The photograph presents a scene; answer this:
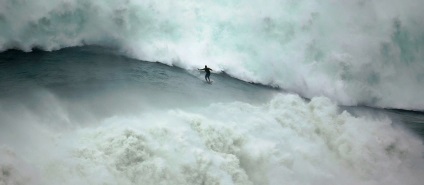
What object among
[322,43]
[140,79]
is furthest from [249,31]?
[140,79]

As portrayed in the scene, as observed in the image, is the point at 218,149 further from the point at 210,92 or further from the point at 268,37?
the point at 268,37

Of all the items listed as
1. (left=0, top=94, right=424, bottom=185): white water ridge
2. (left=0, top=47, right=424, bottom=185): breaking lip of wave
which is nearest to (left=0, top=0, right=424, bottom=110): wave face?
(left=0, top=47, right=424, bottom=185): breaking lip of wave

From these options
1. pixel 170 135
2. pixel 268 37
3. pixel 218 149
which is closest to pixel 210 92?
pixel 218 149

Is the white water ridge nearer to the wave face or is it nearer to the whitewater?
the whitewater

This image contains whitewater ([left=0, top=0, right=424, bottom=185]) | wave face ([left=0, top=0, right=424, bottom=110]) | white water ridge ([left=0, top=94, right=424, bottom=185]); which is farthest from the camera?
wave face ([left=0, top=0, right=424, bottom=110])

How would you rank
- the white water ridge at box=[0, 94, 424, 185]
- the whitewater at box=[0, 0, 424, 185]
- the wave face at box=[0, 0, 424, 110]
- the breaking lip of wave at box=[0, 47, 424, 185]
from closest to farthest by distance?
the white water ridge at box=[0, 94, 424, 185]
the breaking lip of wave at box=[0, 47, 424, 185]
the whitewater at box=[0, 0, 424, 185]
the wave face at box=[0, 0, 424, 110]

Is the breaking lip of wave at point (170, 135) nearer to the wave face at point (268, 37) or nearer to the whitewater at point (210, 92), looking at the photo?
the whitewater at point (210, 92)
